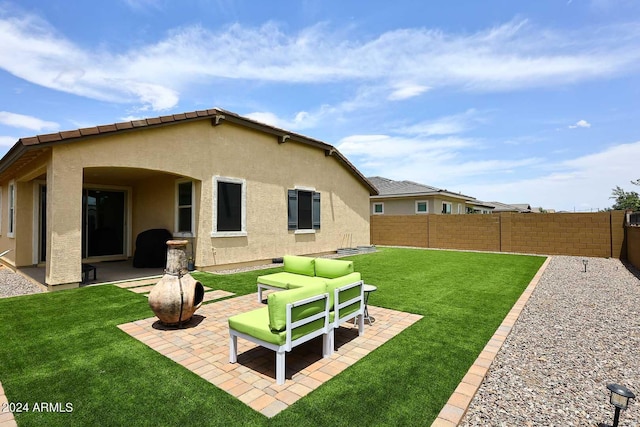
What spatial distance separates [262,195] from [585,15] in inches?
469

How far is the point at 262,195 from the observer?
12.4 m

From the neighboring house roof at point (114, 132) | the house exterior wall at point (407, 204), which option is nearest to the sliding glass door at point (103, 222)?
the neighboring house roof at point (114, 132)

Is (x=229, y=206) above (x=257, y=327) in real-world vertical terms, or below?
above

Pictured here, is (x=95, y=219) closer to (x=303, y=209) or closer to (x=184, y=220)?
(x=184, y=220)

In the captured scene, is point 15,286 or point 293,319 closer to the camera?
point 293,319

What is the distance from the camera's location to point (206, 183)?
1052 cm

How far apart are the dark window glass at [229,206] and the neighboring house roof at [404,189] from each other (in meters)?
14.0

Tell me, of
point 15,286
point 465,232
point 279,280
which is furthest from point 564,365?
point 465,232

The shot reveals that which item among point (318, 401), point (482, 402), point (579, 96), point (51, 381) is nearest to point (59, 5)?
point (51, 381)

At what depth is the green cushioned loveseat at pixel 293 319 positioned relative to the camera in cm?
→ 363

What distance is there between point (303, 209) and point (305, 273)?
7.30m

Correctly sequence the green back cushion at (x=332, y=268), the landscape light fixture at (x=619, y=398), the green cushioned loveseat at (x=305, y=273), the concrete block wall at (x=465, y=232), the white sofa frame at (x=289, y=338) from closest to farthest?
the landscape light fixture at (x=619, y=398) < the white sofa frame at (x=289, y=338) < the green back cushion at (x=332, y=268) < the green cushioned loveseat at (x=305, y=273) < the concrete block wall at (x=465, y=232)

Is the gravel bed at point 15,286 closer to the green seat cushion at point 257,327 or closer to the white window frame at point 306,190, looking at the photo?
the green seat cushion at point 257,327

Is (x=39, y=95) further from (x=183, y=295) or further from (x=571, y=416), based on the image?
(x=571, y=416)
